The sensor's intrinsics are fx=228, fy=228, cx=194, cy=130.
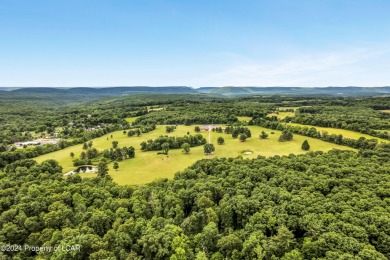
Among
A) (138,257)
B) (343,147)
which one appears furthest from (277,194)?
(343,147)

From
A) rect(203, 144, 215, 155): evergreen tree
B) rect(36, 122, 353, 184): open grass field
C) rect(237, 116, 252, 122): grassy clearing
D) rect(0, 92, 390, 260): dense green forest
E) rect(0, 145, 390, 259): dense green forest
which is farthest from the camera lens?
rect(237, 116, 252, 122): grassy clearing

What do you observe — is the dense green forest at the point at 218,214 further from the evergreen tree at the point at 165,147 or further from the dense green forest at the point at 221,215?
the evergreen tree at the point at 165,147

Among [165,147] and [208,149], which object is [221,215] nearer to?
[208,149]

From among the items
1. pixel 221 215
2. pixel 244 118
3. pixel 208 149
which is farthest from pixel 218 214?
pixel 244 118

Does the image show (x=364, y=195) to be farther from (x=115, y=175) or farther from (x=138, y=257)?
(x=115, y=175)

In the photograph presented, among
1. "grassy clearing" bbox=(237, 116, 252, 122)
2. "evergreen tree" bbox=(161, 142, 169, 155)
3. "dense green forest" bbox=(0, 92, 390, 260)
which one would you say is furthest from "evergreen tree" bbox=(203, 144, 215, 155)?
"grassy clearing" bbox=(237, 116, 252, 122)

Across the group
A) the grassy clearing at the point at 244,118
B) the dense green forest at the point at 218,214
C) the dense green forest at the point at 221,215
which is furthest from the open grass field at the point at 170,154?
the grassy clearing at the point at 244,118

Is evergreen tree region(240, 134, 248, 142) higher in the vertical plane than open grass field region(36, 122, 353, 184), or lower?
higher

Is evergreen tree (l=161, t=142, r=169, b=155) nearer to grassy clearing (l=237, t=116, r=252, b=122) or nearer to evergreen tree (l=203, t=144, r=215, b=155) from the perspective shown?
evergreen tree (l=203, t=144, r=215, b=155)
